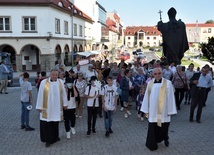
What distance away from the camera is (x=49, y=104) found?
6465 millimetres

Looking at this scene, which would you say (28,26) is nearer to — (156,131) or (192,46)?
(156,131)

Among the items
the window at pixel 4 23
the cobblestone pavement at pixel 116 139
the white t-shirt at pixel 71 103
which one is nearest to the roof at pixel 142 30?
the window at pixel 4 23

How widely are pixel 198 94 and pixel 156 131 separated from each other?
3.02 m

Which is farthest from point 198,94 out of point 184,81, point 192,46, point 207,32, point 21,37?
point 207,32

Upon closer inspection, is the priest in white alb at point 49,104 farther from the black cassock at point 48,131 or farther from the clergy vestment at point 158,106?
the clergy vestment at point 158,106

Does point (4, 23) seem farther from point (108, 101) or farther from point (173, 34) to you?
point (108, 101)

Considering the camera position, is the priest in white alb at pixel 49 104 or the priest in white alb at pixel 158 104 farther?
the priest in white alb at pixel 49 104

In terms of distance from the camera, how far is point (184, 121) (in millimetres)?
8953

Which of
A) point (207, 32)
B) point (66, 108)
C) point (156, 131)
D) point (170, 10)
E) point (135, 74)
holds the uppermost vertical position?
point (207, 32)

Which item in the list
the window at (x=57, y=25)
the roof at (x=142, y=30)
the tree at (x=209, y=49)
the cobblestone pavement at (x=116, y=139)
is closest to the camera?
the cobblestone pavement at (x=116, y=139)

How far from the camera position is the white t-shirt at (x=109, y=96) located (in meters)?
7.28

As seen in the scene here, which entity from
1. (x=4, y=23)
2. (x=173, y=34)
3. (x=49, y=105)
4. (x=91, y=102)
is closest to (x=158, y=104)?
(x=91, y=102)

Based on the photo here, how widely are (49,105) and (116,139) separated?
2079 millimetres

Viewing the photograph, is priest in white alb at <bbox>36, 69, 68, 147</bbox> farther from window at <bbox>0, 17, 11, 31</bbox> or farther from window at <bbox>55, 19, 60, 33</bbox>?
window at <bbox>55, 19, 60, 33</bbox>
